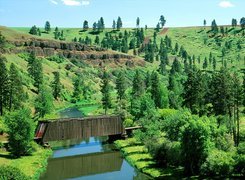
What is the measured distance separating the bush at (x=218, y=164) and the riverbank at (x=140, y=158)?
212 inches

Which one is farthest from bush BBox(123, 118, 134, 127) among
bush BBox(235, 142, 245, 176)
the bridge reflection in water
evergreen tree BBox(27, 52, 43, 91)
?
evergreen tree BBox(27, 52, 43, 91)

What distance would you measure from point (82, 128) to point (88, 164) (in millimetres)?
14522

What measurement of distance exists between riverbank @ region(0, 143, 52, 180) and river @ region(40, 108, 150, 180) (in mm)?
1101

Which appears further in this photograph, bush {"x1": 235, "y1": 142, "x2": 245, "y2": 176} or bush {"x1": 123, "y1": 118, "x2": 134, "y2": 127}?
bush {"x1": 123, "y1": 118, "x2": 134, "y2": 127}

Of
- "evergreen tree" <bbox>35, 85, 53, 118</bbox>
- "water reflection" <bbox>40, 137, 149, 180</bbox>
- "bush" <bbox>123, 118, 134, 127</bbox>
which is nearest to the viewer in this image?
"water reflection" <bbox>40, 137, 149, 180</bbox>

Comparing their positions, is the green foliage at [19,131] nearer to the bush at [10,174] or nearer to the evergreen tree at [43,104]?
the bush at [10,174]

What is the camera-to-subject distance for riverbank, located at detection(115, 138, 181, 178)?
180 feet

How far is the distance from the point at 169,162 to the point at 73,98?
359 feet

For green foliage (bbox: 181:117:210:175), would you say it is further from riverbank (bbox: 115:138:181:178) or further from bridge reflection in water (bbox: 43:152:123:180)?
bridge reflection in water (bbox: 43:152:123:180)

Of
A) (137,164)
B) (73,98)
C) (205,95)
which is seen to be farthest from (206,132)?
(73,98)

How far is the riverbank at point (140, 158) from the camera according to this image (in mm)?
54844

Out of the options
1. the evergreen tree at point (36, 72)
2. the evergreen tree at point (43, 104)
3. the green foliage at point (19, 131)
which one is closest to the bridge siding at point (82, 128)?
the green foliage at point (19, 131)

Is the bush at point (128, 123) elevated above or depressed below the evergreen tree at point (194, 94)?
below

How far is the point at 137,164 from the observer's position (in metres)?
60.9
